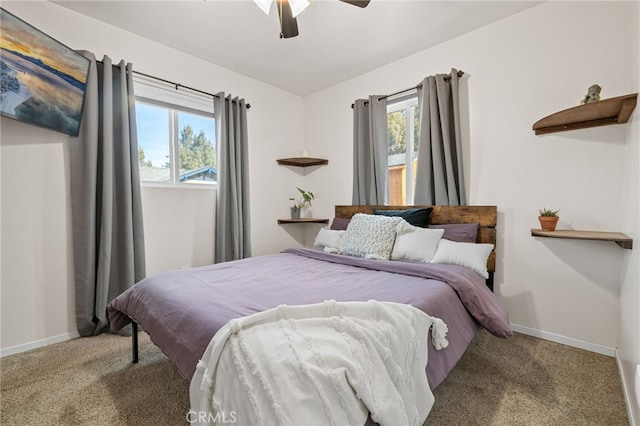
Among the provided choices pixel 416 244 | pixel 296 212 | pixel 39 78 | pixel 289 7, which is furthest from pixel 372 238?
pixel 39 78

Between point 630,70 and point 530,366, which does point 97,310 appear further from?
point 630,70

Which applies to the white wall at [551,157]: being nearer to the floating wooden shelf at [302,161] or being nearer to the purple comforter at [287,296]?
the purple comforter at [287,296]

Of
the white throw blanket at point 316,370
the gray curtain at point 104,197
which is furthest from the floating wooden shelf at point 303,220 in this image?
the white throw blanket at point 316,370


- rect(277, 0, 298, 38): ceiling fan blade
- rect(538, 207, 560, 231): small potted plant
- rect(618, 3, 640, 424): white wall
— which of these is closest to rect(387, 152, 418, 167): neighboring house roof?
rect(538, 207, 560, 231): small potted plant

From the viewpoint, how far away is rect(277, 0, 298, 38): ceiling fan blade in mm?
1748

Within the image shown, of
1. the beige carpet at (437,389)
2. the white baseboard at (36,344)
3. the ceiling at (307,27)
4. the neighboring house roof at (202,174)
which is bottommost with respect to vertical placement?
the beige carpet at (437,389)

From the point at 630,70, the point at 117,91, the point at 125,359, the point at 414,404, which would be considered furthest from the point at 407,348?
the point at 117,91

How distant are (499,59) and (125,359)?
385 cm

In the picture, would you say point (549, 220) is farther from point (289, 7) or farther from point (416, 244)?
point (289, 7)

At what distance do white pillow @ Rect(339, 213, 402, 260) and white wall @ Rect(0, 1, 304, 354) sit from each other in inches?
65.6

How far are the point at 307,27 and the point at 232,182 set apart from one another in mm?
1713

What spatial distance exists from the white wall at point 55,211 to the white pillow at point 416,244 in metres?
2.09

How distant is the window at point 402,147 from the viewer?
3.13 m

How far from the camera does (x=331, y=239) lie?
9.62ft
